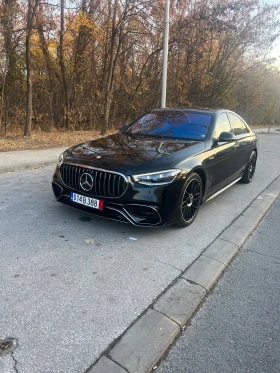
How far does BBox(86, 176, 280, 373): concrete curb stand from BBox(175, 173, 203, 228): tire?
0.50m

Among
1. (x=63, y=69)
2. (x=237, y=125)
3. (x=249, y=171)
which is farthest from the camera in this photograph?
(x=63, y=69)

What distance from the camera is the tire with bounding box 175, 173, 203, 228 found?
395 cm

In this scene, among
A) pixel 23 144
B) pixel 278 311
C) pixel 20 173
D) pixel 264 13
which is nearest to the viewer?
pixel 278 311

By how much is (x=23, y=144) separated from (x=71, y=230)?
7.57 m

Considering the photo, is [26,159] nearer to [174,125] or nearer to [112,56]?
[174,125]

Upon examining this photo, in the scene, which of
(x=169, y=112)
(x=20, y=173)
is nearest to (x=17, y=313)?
(x=169, y=112)

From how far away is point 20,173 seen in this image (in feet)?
23.0

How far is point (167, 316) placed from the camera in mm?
2439

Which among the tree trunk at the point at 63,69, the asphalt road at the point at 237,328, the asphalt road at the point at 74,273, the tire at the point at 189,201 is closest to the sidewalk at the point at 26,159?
the asphalt road at the point at 74,273

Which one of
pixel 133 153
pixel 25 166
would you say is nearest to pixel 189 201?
pixel 133 153

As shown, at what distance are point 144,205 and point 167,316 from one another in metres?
1.45

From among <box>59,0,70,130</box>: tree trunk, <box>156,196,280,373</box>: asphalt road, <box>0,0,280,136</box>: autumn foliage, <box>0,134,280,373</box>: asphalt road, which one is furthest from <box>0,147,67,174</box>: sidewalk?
<box>59,0,70,130</box>: tree trunk

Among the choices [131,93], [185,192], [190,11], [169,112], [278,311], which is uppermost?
[190,11]

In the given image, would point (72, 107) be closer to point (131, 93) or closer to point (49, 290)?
point (131, 93)
